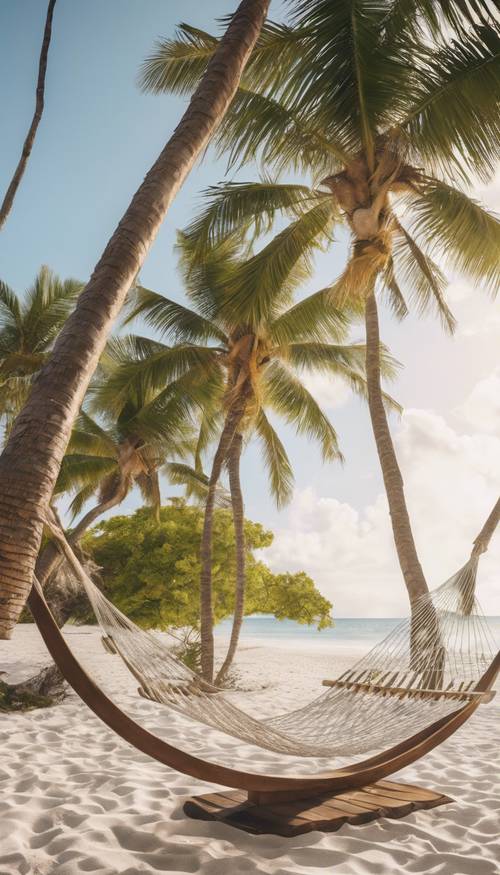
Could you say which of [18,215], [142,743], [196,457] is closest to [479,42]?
[18,215]

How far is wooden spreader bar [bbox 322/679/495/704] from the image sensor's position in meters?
2.41

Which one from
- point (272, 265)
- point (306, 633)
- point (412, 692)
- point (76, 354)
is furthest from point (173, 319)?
point (306, 633)

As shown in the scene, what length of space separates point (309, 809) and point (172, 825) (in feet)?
1.71

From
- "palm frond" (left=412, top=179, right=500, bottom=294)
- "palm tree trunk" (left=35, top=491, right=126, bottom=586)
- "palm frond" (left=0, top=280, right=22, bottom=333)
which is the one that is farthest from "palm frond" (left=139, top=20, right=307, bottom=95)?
"palm frond" (left=0, top=280, right=22, bottom=333)

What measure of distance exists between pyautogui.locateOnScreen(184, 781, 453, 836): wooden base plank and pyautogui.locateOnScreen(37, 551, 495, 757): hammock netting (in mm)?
214

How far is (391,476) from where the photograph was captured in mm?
5246

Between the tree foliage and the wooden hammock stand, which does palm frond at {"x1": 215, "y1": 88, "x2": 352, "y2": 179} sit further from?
the tree foliage

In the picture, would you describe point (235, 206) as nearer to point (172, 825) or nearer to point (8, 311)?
point (172, 825)

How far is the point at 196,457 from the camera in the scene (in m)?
10.6

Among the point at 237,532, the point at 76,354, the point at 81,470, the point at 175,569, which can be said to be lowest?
the point at 175,569

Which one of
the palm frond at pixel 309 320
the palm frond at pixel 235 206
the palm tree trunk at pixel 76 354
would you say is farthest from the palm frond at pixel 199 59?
the palm tree trunk at pixel 76 354

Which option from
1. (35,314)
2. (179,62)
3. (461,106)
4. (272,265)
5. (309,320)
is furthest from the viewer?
(35,314)

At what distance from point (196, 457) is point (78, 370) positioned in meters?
8.97

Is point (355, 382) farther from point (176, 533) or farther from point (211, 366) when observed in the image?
point (176, 533)
